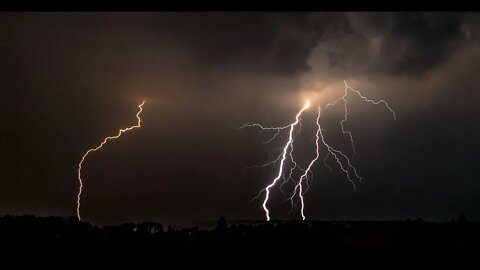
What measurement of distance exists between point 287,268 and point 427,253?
4.29 meters

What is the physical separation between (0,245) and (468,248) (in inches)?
496

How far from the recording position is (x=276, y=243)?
480 inches

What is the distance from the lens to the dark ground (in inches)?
436

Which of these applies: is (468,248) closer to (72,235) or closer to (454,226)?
(454,226)

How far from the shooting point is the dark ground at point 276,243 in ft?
36.3

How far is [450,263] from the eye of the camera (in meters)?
8.29

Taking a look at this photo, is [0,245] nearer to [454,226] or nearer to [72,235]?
[72,235]

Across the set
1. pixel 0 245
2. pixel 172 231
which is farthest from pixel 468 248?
pixel 0 245

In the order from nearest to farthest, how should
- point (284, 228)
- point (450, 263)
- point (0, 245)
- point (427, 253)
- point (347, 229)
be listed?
1. point (450, 263)
2. point (427, 253)
3. point (0, 245)
4. point (347, 229)
5. point (284, 228)

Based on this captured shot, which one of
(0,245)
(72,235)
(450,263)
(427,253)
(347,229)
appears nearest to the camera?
(450,263)

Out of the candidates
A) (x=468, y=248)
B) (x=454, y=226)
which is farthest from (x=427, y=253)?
(x=454, y=226)
